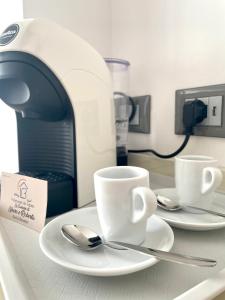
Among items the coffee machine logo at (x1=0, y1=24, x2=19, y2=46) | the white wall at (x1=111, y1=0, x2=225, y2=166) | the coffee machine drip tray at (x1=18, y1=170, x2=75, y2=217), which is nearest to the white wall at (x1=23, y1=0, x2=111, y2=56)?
the white wall at (x1=111, y1=0, x2=225, y2=166)

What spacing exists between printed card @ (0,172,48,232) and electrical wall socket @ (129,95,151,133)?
0.41m

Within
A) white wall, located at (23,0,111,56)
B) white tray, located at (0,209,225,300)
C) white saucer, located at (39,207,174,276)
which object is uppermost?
white wall, located at (23,0,111,56)

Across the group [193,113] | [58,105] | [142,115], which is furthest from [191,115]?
[58,105]

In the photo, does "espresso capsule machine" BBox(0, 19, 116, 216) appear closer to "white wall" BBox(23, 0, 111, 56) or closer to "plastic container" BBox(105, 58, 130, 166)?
"plastic container" BBox(105, 58, 130, 166)

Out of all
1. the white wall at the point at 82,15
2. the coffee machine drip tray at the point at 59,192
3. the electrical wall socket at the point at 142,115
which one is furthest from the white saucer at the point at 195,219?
the white wall at the point at 82,15

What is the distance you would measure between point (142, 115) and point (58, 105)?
0.34 m

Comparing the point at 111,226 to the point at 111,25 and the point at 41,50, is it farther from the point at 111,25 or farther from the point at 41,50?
the point at 111,25

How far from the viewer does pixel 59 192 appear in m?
0.48

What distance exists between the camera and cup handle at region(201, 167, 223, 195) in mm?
407

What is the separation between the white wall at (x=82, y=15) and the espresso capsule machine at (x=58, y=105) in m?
0.32

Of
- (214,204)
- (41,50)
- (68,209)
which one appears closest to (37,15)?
(41,50)

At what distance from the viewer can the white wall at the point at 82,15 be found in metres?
0.74

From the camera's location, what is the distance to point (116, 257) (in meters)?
0.31

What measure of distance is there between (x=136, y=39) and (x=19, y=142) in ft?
1.51
